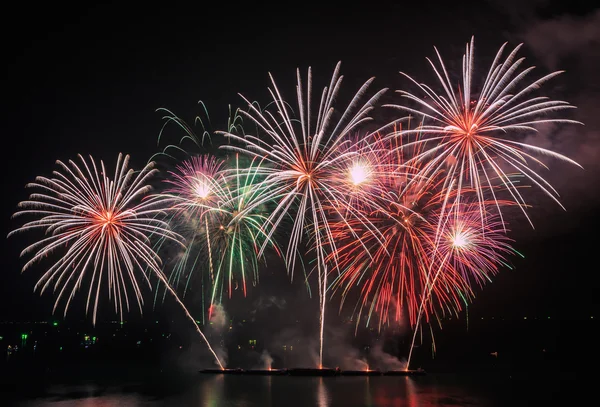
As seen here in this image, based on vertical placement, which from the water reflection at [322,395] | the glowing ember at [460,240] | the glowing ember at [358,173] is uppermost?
the glowing ember at [358,173]

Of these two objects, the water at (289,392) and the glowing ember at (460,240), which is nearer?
the glowing ember at (460,240)

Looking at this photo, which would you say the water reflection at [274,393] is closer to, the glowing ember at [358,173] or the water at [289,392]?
the water at [289,392]

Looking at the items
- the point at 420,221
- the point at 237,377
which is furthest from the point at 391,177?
the point at 237,377

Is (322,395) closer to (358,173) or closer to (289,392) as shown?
(289,392)

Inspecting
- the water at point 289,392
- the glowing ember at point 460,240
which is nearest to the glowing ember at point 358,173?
the glowing ember at point 460,240

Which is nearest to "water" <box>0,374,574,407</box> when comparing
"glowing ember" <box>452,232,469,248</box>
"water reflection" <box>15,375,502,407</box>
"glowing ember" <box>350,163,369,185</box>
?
"water reflection" <box>15,375,502,407</box>

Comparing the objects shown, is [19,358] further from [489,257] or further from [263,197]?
[489,257]

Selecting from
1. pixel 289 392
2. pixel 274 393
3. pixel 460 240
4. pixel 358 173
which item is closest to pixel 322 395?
pixel 289 392

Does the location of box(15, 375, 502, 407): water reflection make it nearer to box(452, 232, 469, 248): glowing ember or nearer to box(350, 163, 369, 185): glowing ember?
box(452, 232, 469, 248): glowing ember
